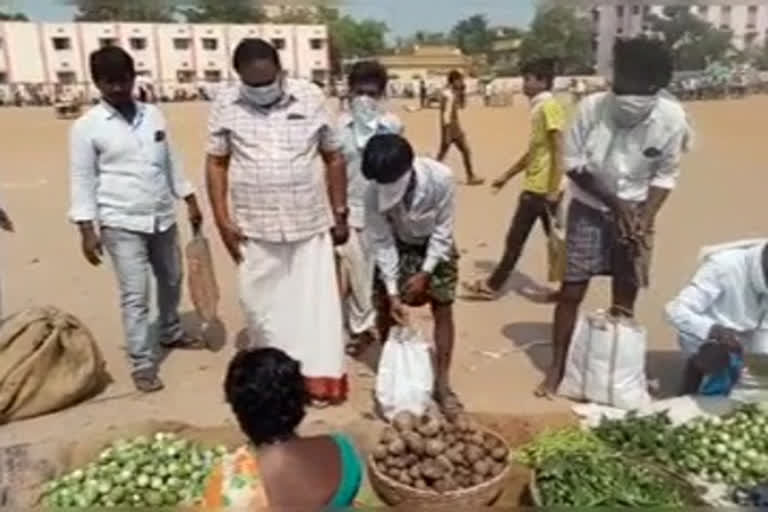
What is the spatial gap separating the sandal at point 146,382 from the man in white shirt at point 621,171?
164cm

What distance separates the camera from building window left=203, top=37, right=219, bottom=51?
326 cm

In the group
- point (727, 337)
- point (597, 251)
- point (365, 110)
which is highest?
point (365, 110)

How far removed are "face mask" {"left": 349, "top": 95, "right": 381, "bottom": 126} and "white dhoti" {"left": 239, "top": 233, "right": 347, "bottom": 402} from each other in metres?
0.76

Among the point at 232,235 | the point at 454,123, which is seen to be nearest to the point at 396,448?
the point at 232,235

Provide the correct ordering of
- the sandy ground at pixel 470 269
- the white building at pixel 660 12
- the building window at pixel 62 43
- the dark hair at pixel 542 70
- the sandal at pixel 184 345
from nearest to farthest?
the white building at pixel 660 12, the building window at pixel 62 43, the sandy ground at pixel 470 269, the dark hair at pixel 542 70, the sandal at pixel 184 345

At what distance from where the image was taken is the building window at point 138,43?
3.17 meters

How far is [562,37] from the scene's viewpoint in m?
2.85

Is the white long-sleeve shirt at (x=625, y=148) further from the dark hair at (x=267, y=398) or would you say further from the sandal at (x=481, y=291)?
the dark hair at (x=267, y=398)

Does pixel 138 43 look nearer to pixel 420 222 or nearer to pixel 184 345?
pixel 420 222

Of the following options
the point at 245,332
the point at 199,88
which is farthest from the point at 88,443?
the point at 199,88

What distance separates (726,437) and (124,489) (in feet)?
6.29

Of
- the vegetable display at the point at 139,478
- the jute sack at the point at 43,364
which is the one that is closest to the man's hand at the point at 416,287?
the vegetable display at the point at 139,478

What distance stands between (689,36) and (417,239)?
1.17 meters

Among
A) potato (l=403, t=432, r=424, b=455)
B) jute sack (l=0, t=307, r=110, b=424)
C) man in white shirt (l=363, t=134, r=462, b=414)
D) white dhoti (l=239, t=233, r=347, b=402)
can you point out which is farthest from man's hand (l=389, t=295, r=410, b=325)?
jute sack (l=0, t=307, r=110, b=424)
